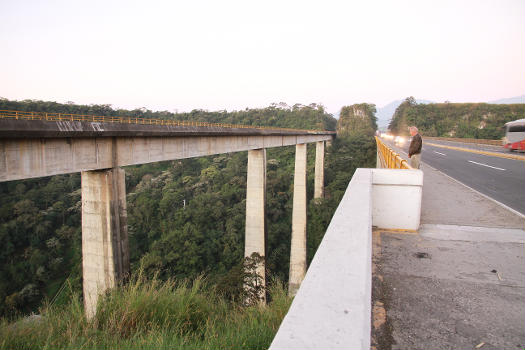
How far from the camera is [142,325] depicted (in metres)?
3.38

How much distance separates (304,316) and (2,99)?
189 ft

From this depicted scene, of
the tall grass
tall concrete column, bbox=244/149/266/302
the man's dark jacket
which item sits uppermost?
the man's dark jacket

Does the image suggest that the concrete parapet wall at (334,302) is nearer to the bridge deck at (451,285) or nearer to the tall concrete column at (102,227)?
the bridge deck at (451,285)

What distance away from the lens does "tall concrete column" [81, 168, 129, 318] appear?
7.96 metres

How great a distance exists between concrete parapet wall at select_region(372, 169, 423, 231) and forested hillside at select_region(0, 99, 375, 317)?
18419mm

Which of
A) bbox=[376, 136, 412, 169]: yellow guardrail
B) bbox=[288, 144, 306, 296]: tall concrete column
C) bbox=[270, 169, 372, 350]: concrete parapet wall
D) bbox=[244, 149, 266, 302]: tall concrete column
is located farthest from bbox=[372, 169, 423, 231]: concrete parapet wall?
bbox=[288, 144, 306, 296]: tall concrete column

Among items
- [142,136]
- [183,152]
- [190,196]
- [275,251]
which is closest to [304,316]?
[142,136]

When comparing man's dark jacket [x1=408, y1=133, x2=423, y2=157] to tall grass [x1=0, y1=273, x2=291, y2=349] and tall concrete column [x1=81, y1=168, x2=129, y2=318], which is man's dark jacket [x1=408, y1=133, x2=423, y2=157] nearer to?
tall grass [x1=0, y1=273, x2=291, y2=349]

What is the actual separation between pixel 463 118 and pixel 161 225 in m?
76.1

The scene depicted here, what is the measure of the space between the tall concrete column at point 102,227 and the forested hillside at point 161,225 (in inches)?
530

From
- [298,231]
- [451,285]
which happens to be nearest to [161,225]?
[298,231]

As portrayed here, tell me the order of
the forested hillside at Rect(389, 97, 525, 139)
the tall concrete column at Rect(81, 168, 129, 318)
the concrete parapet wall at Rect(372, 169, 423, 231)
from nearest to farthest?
the concrete parapet wall at Rect(372, 169, 423, 231)
the tall concrete column at Rect(81, 168, 129, 318)
the forested hillside at Rect(389, 97, 525, 139)

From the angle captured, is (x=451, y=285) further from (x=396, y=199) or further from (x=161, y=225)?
(x=161, y=225)

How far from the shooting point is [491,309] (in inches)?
99.0
